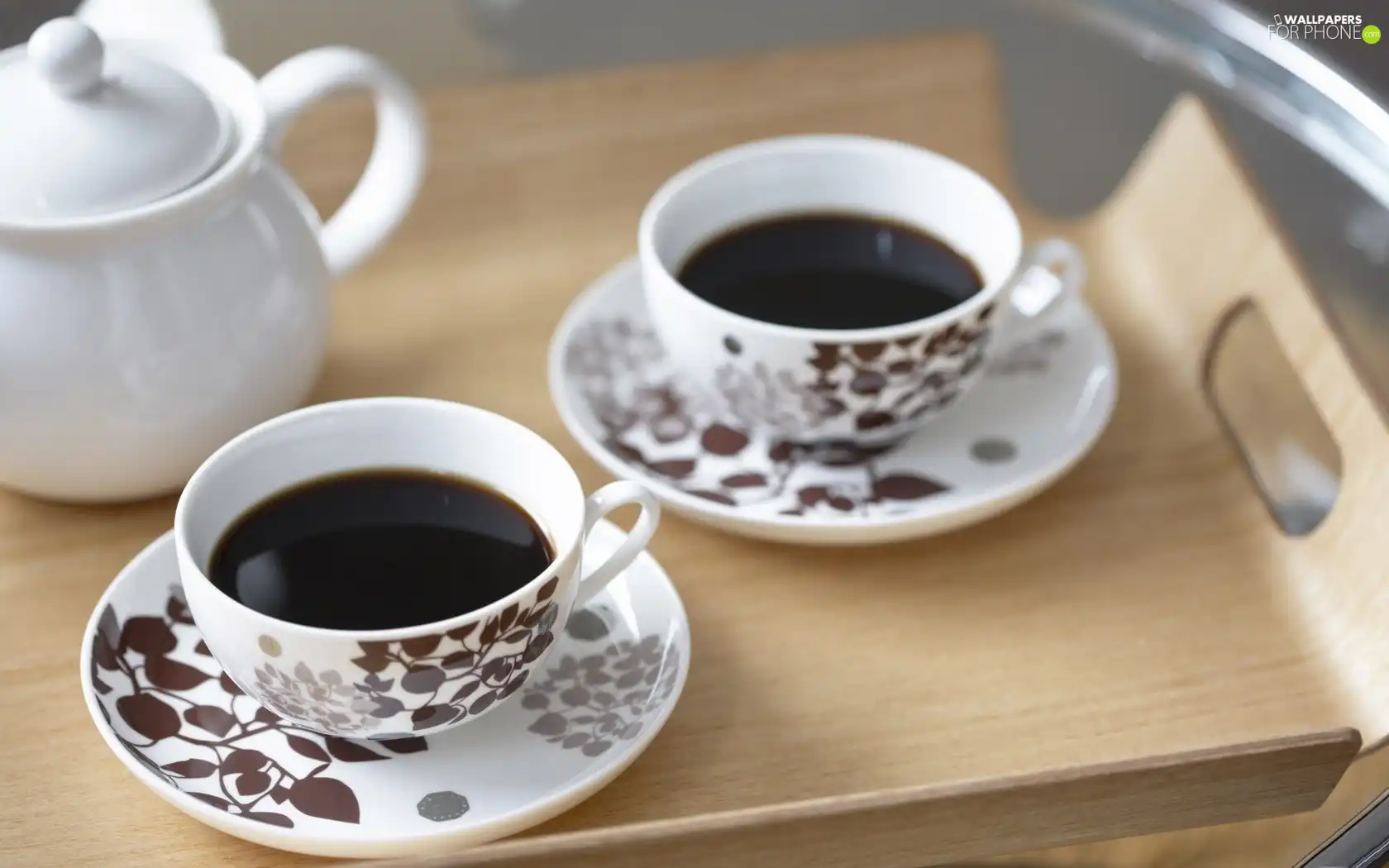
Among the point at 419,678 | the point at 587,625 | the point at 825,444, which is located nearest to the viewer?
the point at 419,678

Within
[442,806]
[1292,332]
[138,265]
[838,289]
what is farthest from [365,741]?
[1292,332]

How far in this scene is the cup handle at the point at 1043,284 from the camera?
2.55 ft

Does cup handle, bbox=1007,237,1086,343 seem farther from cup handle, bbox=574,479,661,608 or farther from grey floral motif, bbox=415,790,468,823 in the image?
grey floral motif, bbox=415,790,468,823

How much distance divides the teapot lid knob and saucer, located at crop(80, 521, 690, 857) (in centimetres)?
20

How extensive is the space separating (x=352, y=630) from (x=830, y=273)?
1.13 feet

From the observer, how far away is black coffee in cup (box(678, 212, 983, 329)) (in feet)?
2.47

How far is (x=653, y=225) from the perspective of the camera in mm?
767

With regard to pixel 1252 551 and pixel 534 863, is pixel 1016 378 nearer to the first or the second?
pixel 1252 551

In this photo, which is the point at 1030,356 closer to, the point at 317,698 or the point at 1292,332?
the point at 1292,332

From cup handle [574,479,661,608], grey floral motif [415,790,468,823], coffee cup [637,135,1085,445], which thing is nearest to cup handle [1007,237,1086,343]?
coffee cup [637,135,1085,445]

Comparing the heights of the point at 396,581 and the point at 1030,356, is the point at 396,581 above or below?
below

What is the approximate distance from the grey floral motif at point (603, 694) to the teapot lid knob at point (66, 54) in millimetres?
319

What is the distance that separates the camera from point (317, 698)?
53 cm

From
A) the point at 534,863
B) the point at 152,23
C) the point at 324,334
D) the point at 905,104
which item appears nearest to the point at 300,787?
the point at 534,863
